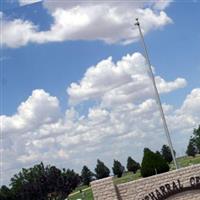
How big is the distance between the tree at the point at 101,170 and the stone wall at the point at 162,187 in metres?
88.3

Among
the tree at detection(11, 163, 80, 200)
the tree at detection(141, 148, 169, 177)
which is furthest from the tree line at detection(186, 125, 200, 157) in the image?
the tree at detection(141, 148, 169, 177)

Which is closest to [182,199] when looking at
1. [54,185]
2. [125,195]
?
[125,195]

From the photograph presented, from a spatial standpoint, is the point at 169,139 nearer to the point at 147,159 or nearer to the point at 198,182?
the point at 147,159

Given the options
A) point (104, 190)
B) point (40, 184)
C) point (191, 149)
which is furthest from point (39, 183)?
point (104, 190)

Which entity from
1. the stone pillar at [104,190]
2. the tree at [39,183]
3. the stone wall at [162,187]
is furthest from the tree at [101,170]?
the stone pillar at [104,190]

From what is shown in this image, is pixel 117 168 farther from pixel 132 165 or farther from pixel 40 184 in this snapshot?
pixel 40 184

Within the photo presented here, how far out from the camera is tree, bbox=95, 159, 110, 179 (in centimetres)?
10812

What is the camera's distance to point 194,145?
383 feet

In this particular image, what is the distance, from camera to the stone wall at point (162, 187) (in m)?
Result: 19.9

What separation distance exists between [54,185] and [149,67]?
66.0 m

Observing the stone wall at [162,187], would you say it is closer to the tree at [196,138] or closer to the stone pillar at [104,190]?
the stone pillar at [104,190]

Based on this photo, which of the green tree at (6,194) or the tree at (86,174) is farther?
the tree at (86,174)

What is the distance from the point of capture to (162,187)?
2000 cm

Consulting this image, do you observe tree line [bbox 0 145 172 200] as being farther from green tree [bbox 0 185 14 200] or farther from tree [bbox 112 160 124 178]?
tree [bbox 112 160 124 178]
